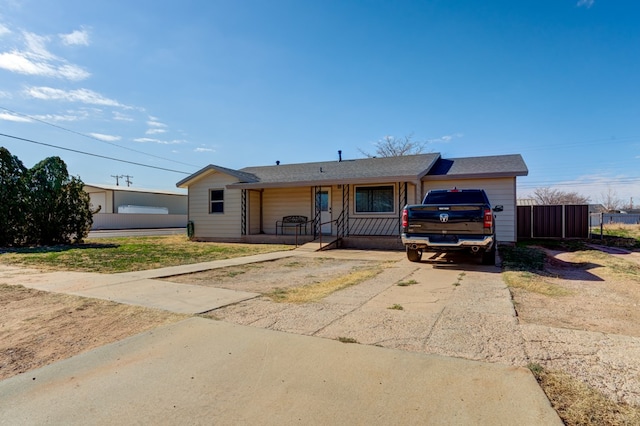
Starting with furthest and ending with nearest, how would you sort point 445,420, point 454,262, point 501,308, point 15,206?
point 15,206 → point 454,262 → point 501,308 → point 445,420

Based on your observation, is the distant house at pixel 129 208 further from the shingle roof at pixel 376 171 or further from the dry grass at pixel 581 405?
the dry grass at pixel 581 405

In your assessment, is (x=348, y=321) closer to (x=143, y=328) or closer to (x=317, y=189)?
(x=143, y=328)

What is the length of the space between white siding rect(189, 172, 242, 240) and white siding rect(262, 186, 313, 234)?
4.62 feet

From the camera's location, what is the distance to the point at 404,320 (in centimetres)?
463

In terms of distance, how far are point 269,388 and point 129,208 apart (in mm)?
38535

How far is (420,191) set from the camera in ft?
48.5

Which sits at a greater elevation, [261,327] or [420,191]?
[420,191]

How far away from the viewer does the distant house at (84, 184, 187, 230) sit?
33700 millimetres

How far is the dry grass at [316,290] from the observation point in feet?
19.3

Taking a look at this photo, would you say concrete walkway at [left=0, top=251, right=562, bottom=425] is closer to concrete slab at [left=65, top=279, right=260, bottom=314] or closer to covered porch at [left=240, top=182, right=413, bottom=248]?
concrete slab at [left=65, top=279, right=260, bottom=314]

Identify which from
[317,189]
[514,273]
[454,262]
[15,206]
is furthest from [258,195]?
[514,273]

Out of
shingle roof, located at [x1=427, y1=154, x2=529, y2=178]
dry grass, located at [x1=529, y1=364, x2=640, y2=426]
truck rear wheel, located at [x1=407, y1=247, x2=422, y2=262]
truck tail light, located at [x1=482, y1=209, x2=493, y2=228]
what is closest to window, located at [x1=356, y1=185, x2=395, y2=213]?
shingle roof, located at [x1=427, y1=154, x2=529, y2=178]

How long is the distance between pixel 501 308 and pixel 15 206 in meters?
16.6

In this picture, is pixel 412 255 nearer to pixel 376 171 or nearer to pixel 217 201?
pixel 376 171
